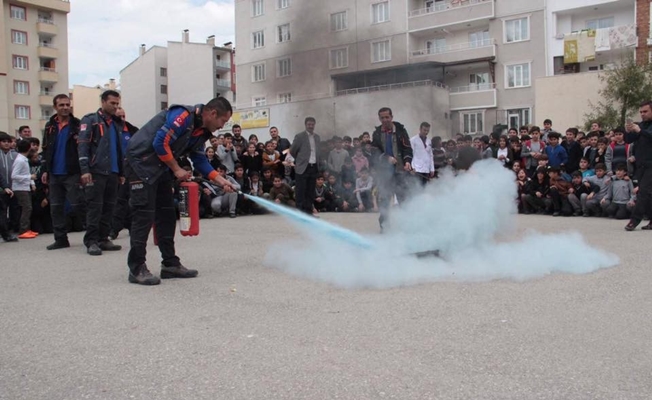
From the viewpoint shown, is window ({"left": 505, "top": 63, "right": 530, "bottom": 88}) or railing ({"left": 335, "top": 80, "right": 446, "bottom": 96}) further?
window ({"left": 505, "top": 63, "right": 530, "bottom": 88})

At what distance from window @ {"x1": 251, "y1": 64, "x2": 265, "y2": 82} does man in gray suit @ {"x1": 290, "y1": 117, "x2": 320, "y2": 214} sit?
443 cm

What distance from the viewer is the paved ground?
287 centimetres

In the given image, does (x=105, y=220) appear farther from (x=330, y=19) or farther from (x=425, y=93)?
(x=425, y=93)

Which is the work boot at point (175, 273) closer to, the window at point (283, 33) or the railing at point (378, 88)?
the window at point (283, 33)

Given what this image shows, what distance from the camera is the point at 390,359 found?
3213mm

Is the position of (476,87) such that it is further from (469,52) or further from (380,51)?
(380,51)

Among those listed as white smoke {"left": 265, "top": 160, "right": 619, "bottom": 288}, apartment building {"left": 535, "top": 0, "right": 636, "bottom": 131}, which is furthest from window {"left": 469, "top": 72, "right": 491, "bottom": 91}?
white smoke {"left": 265, "top": 160, "right": 619, "bottom": 288}

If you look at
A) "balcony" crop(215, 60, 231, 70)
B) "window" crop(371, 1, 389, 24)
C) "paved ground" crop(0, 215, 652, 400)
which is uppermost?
"balcony" crop(215, 60, 231, 70)

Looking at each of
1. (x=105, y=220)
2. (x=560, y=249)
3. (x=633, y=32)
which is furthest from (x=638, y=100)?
(x=105, y=220)

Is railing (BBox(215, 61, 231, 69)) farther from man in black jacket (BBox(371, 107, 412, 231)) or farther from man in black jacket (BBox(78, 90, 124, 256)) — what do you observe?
man in black jacket (BBox(78, 90, 124, 256))

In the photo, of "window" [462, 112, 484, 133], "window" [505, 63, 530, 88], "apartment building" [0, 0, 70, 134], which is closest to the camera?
"window" [462, 112, 484, 133]

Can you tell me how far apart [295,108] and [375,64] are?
230 cm

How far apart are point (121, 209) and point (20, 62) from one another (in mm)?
50323

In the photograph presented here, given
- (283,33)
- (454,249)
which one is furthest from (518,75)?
(454,249)
